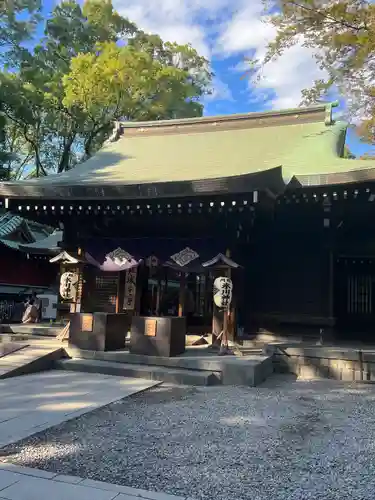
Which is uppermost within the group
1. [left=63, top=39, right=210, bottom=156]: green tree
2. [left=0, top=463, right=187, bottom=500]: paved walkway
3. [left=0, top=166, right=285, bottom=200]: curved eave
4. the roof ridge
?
[left=63, top=39, right=210, bottom=156]: green tree

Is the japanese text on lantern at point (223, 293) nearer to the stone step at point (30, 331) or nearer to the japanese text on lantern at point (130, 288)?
the japanese text on lantern at point (130, 288)

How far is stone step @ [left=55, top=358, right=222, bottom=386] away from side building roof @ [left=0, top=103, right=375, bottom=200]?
10.2ft

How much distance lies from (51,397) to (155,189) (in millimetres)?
4131

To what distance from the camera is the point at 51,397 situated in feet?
18.3

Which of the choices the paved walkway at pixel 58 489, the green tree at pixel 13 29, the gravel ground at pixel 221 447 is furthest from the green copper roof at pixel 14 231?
the paved walkway at pixel 58 489

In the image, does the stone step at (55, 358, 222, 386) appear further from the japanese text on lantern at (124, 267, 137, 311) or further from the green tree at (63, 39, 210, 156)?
the green tree at (63, 39, 210, 156)

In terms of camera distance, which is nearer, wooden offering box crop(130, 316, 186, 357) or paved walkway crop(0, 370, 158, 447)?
paved walkway crop(0, 370, 158, 447)

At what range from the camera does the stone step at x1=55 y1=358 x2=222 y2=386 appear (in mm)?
6793

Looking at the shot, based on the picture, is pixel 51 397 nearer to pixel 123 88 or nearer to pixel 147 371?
pixel 147 371

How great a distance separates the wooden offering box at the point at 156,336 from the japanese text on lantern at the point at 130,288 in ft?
6.96

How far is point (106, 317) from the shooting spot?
806 cm

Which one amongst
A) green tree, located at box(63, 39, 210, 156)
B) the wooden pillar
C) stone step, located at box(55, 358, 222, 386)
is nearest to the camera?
stone step, located at box(55, 358, 222, 386)

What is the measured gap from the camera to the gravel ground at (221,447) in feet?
10.5

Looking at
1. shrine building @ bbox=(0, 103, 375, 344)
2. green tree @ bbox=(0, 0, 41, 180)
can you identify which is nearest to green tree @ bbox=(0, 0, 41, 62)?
green tree @ bbox=(0, 0, 41, 180)
